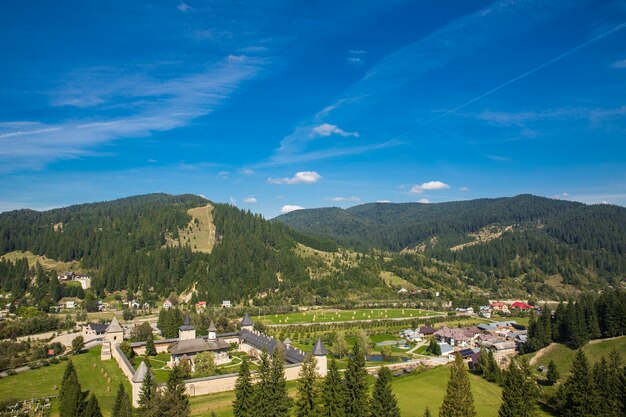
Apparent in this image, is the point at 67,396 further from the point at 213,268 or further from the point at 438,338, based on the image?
the point at 213,268

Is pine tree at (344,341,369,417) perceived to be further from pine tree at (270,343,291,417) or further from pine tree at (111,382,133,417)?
pine tree at (111,382,133,417)

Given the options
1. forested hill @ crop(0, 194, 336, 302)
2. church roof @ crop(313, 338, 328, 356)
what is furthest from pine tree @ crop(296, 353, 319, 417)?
forested hill @ crop(0, 194, 336, 302)

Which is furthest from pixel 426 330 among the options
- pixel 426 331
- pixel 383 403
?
pixel 383 403

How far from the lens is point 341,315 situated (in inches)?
4195

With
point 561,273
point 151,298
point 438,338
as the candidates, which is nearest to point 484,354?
point 438,338

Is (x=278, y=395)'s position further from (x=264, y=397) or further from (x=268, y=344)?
(x=268, y=344)

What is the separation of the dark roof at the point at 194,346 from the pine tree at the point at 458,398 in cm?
3748

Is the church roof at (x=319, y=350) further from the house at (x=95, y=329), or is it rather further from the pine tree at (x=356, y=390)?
the house at (x=95, y=329)

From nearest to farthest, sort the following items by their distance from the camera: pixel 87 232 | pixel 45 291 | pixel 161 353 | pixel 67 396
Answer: pixel 67 396
pixel 161 353
pixel 45 291
pixel 87 232

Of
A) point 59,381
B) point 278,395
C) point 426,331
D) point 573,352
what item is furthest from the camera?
point 426,331

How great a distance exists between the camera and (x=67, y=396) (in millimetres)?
35844

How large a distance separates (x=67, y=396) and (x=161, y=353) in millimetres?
30285

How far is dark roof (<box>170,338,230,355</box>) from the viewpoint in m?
57.6

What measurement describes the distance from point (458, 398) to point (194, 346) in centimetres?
3958
